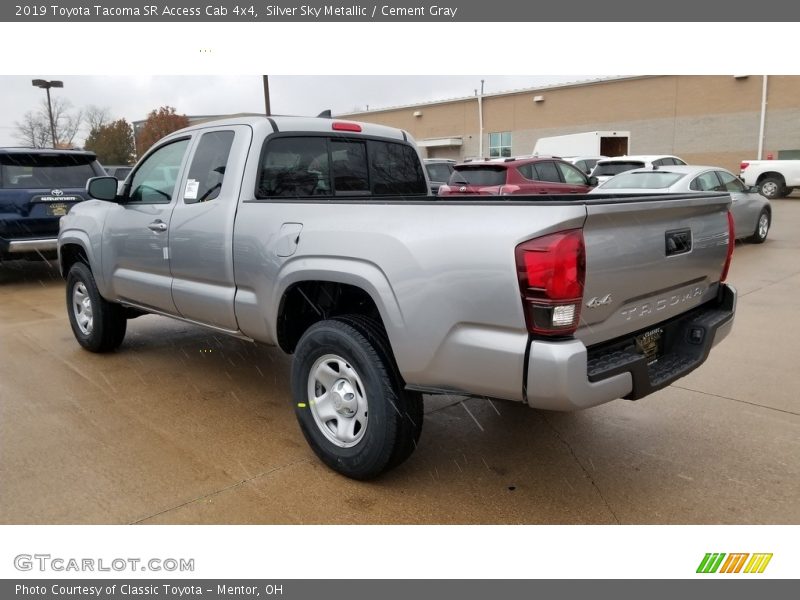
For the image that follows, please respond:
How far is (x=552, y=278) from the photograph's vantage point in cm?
257

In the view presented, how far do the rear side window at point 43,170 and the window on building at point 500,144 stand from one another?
109 ft

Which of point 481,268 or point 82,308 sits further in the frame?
point 82,308

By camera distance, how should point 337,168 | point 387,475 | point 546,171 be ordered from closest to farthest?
1. point 387,475
2. point 337,168
3. point 546,171

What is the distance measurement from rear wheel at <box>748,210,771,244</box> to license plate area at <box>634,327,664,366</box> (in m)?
10.5

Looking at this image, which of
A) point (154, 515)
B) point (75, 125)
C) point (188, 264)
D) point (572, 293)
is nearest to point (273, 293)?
point (188, 264)

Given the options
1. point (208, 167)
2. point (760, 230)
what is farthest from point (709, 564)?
point (760, 230)

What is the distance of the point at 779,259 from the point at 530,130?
29.9 meters

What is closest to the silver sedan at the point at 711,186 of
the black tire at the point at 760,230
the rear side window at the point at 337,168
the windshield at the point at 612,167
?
the black tire at the point at 760,230

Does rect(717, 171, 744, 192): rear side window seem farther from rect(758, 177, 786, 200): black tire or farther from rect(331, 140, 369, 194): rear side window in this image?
rect(758, 177, 786, 200): black tire

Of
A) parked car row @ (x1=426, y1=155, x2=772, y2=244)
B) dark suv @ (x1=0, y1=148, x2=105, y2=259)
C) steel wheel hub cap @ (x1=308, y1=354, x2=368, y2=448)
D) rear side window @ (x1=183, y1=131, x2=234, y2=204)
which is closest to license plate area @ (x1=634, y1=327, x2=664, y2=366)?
steel wheel hub cap @ (x1=308, y1=354, x2=368, y2=448)

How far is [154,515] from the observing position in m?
3.08

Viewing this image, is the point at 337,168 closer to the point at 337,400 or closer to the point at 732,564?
the point at 337,400

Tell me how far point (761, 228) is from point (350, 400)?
11788 millimetres

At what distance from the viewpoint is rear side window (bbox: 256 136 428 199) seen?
421cm
